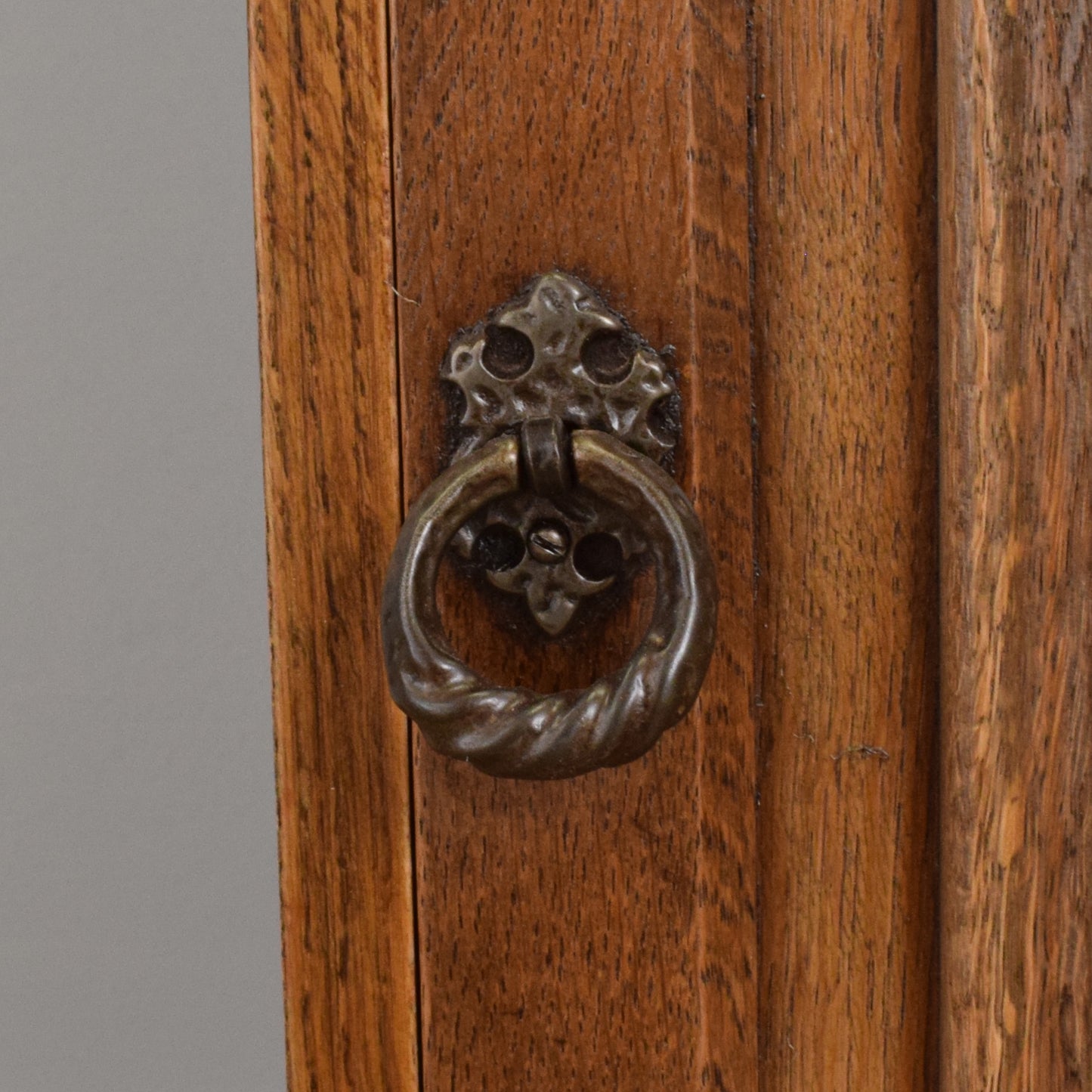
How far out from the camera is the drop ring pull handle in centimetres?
35

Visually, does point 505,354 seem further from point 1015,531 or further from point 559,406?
point 1015,531

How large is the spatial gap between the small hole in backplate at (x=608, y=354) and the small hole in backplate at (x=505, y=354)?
2 centimetres

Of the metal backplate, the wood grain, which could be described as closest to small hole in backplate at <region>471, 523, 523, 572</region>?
the metal backplate

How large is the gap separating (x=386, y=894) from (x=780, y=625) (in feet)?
0.44

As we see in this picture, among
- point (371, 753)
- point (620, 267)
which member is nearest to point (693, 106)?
point (620, 267)

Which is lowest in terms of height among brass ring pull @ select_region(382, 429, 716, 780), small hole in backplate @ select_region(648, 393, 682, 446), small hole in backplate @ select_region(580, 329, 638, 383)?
brass ring pull @ select_region(382, 429, 716, 780)

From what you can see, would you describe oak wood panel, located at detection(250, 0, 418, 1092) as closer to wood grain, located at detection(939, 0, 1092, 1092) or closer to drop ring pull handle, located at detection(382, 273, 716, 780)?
drop ring pull handle, located at detection(382, 273, 716, 780)

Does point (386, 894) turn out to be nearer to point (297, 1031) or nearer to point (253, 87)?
point (297, 1031)

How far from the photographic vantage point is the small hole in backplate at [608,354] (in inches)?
15.3

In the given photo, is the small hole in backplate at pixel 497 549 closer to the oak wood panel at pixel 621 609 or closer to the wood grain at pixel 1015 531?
the oak wood panel at pixel 621 609

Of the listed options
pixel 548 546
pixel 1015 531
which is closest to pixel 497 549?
pixel 548 546

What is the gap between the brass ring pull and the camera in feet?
1.16

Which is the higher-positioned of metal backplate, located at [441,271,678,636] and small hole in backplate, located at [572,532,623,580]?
metal backplate, located at [441,271,678,636]

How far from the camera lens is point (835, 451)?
39cm
